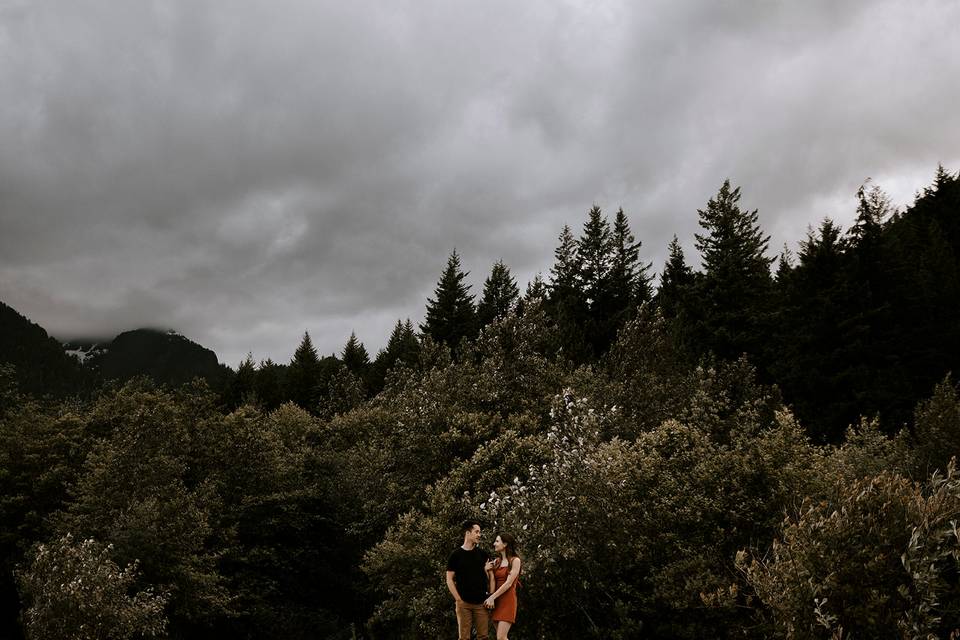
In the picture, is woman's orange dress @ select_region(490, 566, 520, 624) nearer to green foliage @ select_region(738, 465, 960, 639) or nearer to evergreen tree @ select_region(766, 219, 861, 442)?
green foliage @ select_region(738, 465, 960, 639)

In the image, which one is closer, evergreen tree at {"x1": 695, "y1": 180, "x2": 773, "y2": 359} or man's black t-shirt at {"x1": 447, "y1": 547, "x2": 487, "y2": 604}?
man's black t-shirt at {"x1": 447, "y1": 547, "x2": 487, "y2": 604}

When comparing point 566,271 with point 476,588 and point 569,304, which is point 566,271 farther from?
point 476,588

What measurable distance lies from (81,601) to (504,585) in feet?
61.9

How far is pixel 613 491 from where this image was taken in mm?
16391

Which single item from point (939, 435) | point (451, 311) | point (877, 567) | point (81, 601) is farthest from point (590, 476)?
point (451, 311)

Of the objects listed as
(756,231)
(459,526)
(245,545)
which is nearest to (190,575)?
(245,545)

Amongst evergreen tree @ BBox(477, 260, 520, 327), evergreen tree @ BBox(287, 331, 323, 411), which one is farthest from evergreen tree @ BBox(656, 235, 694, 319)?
evergreen tree @ BBox(287, 331, 323, 411)

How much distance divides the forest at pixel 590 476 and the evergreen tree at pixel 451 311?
11.1m

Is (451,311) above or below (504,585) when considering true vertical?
above

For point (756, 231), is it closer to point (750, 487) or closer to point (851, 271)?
point (851, 271)

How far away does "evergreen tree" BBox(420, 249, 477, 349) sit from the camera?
6625 centimetres

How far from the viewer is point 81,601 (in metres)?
21.5

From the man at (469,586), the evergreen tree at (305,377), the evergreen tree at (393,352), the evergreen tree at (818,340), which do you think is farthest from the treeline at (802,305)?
the man at (469,586)

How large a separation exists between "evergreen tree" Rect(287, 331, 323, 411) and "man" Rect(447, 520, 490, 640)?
74715 millimetres
